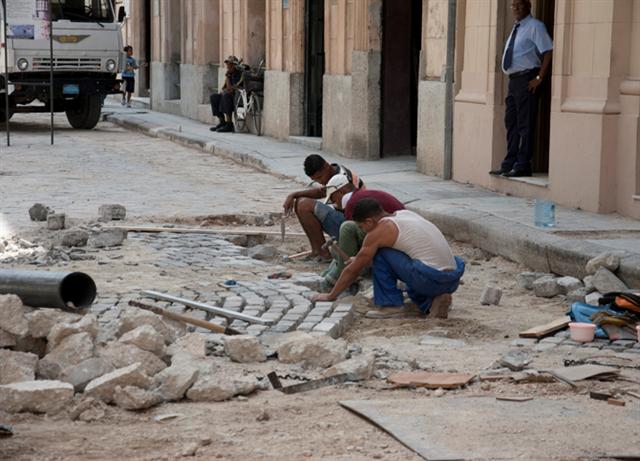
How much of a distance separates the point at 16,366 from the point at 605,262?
14.2ft

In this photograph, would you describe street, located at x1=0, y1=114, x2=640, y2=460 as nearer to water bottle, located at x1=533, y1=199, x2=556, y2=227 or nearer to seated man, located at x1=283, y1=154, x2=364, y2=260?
seated man, located at x1=283, y1=154, x2=364, y2=260

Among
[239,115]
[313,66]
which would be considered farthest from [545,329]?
[239,115]

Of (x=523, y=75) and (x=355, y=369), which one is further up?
(x=523, y=75)

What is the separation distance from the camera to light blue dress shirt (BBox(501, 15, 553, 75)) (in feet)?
42.7

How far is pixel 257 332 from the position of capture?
24.8 ft

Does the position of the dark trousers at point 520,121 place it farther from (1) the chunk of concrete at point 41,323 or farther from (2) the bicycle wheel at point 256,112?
(2) the bicycle wheel at point 256,112

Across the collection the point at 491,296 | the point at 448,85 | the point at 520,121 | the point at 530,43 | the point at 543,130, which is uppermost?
the point at 530,43

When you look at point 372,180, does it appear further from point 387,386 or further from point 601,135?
point 387,386

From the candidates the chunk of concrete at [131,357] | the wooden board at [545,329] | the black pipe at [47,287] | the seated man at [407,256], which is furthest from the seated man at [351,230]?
the chunk of concrete at [131,357]

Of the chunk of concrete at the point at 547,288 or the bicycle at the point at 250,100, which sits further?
the bicycle at the point at 250,100

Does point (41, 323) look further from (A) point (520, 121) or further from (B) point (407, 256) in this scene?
(A) point (520, 121)

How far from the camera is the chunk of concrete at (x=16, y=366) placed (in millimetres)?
6242

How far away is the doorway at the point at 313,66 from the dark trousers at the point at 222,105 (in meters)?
2.71

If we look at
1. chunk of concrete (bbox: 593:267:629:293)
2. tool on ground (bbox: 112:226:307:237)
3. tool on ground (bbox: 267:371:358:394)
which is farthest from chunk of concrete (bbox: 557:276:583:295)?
tool on ground (bbox: 112:226:307:237)
